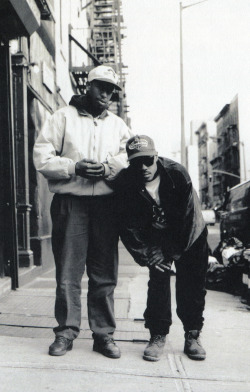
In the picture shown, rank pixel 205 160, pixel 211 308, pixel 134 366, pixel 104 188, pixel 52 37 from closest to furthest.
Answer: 1. pixel 134 366
2. pixel 104 188
3. pixel 211 308
4. pixel 52 37
5. pixel 205 160

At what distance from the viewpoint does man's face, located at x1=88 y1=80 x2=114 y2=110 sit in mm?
3813

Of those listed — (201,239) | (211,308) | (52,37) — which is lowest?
(211,308)

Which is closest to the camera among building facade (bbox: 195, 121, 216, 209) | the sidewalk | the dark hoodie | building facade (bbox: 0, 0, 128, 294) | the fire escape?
the sidewalk

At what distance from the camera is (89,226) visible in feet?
12.5

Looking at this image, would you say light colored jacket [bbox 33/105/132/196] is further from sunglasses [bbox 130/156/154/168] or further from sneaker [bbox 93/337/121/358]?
sneaker [bbox 93/337/121/358]

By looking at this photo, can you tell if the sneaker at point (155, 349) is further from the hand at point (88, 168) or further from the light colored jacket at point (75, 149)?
the hand at point (88, 168)

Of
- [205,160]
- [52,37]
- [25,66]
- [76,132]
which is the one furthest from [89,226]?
[205,160]

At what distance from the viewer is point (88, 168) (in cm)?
355

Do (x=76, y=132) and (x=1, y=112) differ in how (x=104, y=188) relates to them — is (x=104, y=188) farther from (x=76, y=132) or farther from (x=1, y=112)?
(x=1, y=112)

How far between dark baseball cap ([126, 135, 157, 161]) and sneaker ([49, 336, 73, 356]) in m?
1.38

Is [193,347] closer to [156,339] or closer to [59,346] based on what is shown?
[156,339]

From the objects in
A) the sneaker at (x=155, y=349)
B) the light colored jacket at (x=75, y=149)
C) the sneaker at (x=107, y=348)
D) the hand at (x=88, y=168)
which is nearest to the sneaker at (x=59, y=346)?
the sneaker at (x=107, y=348)

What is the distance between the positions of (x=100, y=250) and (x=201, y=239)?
76 cm

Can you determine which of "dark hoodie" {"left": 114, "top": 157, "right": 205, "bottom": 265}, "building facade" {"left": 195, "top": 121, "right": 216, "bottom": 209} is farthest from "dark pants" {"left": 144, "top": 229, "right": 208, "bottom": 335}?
"building facade" {"left": 195, "top": 121, "right": 216, "bottom": 209}
